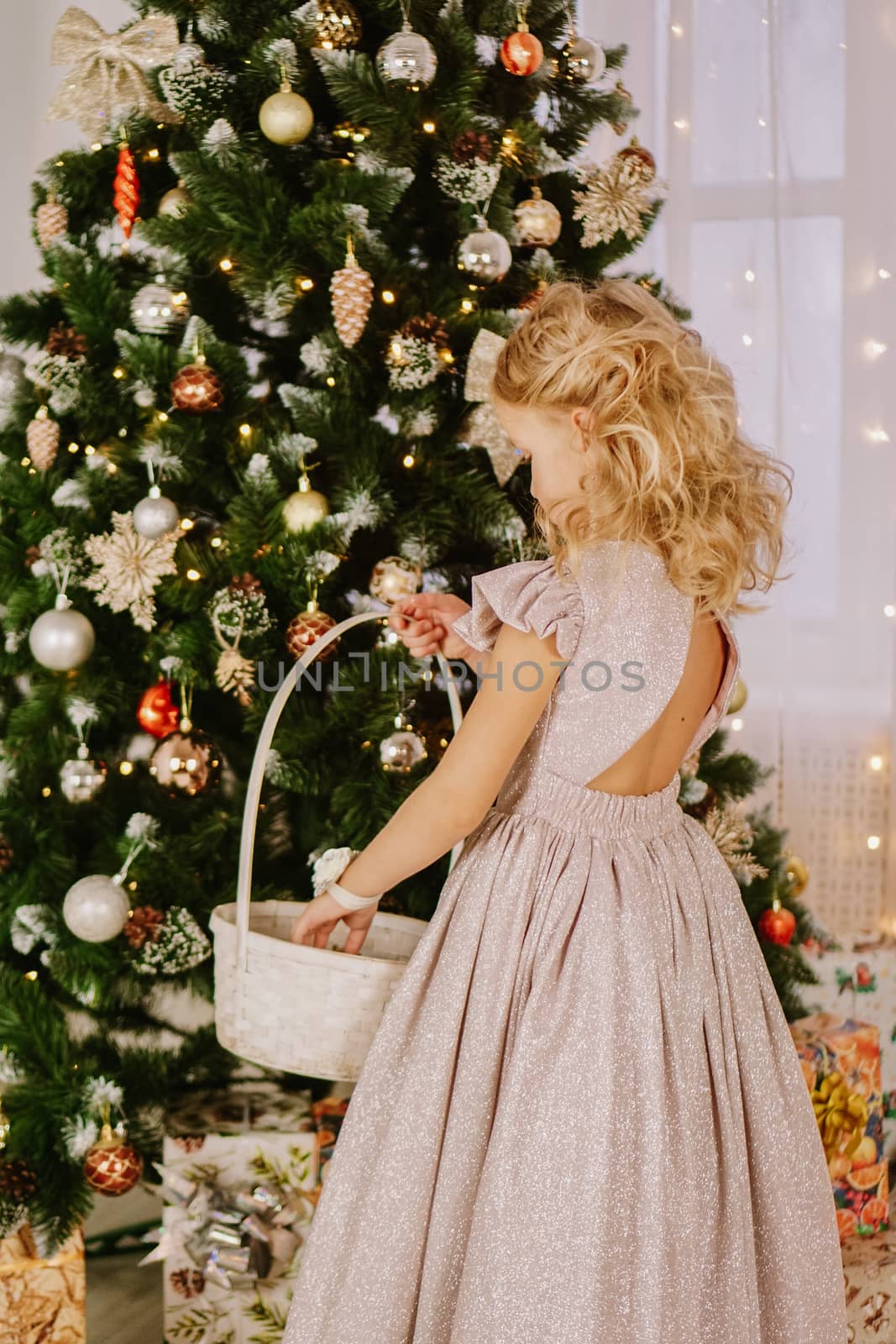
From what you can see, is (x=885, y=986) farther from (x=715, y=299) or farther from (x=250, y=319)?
(x=250, y=319)

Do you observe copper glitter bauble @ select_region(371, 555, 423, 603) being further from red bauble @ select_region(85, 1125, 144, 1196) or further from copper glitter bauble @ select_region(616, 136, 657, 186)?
red bauble @ select_region(85, 1125, 144, 1196)

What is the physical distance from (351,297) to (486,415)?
0.64ft

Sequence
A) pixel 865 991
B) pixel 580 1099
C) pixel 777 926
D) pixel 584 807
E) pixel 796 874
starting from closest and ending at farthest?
pixel 580 1099 → pixel 584 807 → pixel 777 926 → pixel 796 874 → pixel 865 991

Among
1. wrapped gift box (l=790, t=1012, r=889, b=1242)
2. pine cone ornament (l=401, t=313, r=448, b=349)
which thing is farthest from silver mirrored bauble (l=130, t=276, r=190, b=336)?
wrapped gift box (l=790, t=1012, r=889, b=1242)

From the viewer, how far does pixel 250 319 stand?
4.97 feet

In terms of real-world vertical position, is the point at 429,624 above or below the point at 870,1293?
above

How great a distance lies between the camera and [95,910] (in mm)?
1312

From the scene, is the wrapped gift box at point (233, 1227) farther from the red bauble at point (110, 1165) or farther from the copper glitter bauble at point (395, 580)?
the copper glitter bauble at point (395, 580)

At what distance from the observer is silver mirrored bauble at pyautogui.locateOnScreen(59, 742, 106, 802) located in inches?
53.6

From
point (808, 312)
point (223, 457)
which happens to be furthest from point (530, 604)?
point (808, 312)

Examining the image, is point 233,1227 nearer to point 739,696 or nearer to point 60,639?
point 60,639

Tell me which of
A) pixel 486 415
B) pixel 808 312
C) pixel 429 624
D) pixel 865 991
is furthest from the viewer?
pixel 808 312

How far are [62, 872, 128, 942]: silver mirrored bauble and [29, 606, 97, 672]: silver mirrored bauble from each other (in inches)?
9.9
